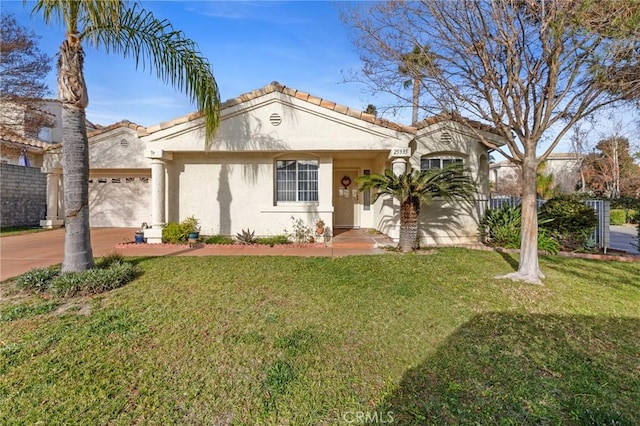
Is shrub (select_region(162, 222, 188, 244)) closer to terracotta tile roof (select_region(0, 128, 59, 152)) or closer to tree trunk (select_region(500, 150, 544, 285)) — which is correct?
tree trunk (select_region(500, 150, 544, 285))

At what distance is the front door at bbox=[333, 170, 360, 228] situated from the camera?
13.7m

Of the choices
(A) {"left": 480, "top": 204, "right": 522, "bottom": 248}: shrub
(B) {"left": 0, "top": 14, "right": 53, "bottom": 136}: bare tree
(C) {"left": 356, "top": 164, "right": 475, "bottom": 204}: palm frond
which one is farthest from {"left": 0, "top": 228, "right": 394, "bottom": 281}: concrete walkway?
(B) {"left": 0, "top": 14, "right": 53, "bottom": 136}: bare tree

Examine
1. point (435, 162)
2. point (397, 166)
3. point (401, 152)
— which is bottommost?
point (397, 166)

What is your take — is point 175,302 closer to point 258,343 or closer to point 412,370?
point 258,343

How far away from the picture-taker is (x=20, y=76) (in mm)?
14781

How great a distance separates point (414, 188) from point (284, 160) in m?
4.78

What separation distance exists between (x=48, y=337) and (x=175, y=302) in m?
1.60

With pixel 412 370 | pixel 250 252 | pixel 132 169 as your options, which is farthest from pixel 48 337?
pixel 132 169

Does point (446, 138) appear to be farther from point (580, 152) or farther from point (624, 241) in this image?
point (580, 152)

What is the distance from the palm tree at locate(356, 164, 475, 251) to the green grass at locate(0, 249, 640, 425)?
2621 mm

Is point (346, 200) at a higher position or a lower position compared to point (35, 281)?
higher

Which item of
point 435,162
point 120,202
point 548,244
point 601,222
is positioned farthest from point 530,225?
point 120,202

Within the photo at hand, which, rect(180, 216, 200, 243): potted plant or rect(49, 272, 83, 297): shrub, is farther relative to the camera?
rect(180, 216, 200, 243): potted plant

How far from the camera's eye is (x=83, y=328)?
4.19 m
